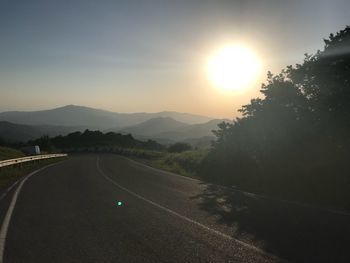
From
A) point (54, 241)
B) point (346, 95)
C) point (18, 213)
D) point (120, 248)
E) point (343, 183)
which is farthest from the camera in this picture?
point (346, 95)

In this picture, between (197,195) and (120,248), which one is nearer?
(120,248)

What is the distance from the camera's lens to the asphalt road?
22.1ft

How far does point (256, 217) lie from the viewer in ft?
32.7

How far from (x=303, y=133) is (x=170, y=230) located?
33.0 ft

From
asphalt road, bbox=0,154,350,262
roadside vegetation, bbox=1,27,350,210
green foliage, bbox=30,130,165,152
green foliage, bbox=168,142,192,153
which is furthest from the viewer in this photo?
green foliage, bbox=30,130,165,152

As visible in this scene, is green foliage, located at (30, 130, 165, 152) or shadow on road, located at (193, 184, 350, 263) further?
green foliage, located at (30, 130, 165, 152)

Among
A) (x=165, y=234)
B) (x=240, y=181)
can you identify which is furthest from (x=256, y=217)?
(x=240, y=181)

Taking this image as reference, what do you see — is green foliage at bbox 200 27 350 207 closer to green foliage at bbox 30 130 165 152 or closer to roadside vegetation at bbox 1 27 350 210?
roadside vegetation at bbox 1 27 350 210

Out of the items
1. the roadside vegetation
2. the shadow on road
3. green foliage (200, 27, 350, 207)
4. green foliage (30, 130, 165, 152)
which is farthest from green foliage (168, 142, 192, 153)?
the shadow on road

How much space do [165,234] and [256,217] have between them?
2.86 metres

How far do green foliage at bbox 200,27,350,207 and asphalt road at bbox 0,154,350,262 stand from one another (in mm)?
3225

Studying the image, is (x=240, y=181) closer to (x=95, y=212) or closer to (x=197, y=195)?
(x=197, y=195)

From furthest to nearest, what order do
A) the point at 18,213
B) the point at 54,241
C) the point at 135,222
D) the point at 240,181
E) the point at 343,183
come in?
the point at 240,181, the point at 343,183, the point at 18,213, the point at 135,222, the point at 54,241

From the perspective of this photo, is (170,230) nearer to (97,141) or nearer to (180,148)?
(180,148)
